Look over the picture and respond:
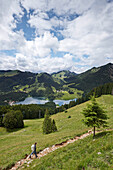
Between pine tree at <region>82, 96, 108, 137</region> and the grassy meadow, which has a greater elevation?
pine tree at <region>82, 96, 108, 137</region>

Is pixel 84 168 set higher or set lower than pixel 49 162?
higher

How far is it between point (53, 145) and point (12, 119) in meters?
49.5

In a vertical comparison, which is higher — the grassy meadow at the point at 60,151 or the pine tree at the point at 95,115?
the pine tree at the point at 95,115

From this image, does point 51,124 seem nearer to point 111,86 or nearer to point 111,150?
point 111,150

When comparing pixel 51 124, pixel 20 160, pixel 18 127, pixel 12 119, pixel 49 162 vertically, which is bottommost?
pixel 18 127

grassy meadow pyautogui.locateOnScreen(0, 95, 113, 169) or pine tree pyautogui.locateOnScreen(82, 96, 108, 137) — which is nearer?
grassy meadow pyautogui.locateOnScreen(0, 95, 113, 169)

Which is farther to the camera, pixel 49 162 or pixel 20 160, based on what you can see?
pixel 20 160

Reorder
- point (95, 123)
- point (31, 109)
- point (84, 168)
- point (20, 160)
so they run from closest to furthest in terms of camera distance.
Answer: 1. point (84, 168)
2. point (20, 160)
3. point (95, 123)
4. point (31, 109)

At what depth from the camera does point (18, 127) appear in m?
58.6

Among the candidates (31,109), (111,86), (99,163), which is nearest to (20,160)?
(99,163)

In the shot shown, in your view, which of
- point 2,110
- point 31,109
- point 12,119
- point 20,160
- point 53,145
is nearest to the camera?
point 20,160

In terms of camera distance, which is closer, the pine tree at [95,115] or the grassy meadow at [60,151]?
the grassy meadow at [60,151]

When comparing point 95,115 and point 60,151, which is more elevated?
point 95,115

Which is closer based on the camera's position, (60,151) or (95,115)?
(60,151)
